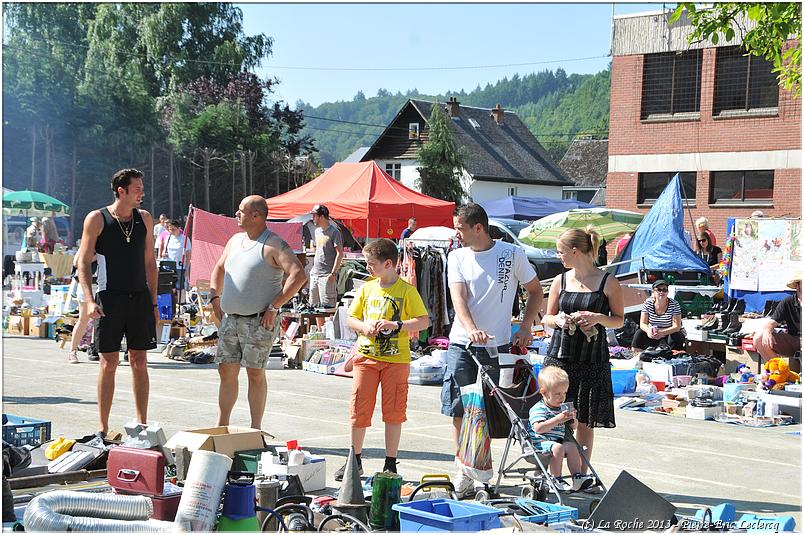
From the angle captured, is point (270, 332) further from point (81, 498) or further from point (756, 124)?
point (756, 124)

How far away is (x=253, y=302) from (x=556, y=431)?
2.61 meters

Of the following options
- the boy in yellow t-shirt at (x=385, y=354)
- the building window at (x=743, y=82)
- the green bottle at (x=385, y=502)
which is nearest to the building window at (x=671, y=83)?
the building window at (x=743, y=82)

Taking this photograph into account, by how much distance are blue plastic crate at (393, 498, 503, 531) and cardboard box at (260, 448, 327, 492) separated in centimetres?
131

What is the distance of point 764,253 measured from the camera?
15.3 metres

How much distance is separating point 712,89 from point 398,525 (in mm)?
27984

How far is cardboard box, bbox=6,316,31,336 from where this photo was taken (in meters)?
18.2

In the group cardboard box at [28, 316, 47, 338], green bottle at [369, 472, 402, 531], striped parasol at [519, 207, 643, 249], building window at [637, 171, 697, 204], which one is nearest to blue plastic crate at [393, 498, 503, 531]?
green bottle at [369, 472, 402, 531]

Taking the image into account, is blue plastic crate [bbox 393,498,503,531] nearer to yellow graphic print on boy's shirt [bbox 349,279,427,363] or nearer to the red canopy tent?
yellow graphic print on boy's shirt [bbox 349,279,427,363]

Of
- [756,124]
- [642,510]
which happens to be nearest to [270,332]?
[642,510]

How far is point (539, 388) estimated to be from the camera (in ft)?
24.3

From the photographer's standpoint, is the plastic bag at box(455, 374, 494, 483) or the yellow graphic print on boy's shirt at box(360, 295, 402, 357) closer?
the plastic bag at box(455, 374, 494, 483)

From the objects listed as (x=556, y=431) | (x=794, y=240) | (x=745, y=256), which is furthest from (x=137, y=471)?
(x=794, y=240)

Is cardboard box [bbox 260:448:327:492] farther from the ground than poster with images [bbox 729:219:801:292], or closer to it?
closer to it

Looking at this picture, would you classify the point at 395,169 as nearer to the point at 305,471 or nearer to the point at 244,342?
the point at 244,342
